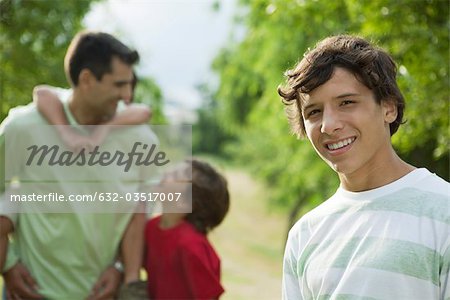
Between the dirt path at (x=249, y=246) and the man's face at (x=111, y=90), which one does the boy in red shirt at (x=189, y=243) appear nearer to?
the man's face at (x=111, y=90)

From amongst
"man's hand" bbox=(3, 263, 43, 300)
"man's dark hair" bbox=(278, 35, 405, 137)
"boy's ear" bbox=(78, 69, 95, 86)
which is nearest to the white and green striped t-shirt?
"man's dark hair" bbox=(278, 35, 405, 137)

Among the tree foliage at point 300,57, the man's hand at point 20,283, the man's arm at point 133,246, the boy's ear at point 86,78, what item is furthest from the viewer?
the tree foliage at point 300,57

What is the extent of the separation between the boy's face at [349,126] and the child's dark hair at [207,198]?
1600mm

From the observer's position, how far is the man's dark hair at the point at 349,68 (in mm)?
2039

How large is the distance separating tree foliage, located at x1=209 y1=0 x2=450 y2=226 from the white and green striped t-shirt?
93cm

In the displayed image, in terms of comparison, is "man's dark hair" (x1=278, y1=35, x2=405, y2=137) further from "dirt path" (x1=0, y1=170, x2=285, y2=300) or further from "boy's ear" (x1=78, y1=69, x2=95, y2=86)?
"dirt path" (x1=0, y1=170, x2=285, y2=300)

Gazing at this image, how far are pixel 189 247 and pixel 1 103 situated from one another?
503 centimetres

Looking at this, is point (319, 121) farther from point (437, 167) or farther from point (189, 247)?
point (437, 167)

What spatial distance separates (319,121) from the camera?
6.76ft

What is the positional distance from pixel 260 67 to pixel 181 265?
910 cm

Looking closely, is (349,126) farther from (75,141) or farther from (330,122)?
(75,141)

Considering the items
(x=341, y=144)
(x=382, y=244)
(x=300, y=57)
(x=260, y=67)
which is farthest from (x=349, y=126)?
(x=260, y=67)

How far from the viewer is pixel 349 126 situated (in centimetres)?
201

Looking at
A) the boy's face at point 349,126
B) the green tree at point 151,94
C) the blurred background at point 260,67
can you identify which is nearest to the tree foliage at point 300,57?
the blurred background at point 260,67
